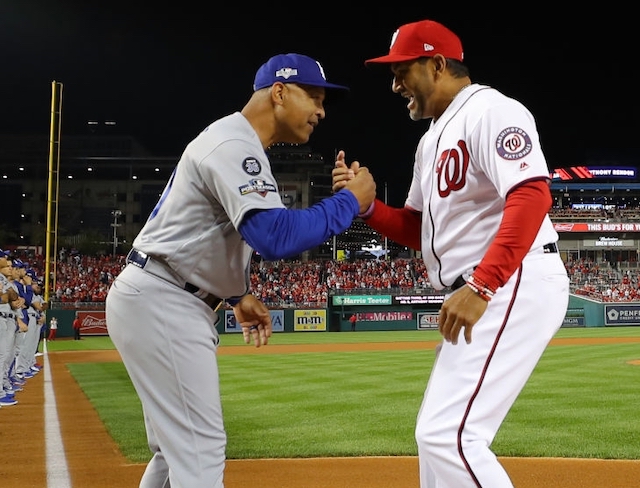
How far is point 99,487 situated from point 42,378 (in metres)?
9.59

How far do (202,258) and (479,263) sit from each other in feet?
3.40

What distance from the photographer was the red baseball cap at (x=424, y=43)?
8.96 feet

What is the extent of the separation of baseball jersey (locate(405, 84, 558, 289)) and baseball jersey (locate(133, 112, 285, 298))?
66 cm

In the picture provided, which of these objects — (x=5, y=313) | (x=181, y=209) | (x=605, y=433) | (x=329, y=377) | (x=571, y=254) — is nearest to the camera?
(x=181, y=209)

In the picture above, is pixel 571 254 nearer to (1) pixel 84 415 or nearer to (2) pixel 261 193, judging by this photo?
(1) pixel 84 415

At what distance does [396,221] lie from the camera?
10.7 feet

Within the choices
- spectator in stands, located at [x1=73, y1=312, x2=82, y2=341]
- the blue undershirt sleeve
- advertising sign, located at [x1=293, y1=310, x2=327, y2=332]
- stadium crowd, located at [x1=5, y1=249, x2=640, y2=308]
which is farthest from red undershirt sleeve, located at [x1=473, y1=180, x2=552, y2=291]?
stadium crowd, located at [x1=5, y1=249, x2=640, y2=308]

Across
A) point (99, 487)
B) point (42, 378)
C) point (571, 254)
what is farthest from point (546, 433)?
point (571, 254)

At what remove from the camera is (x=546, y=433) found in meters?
6.65

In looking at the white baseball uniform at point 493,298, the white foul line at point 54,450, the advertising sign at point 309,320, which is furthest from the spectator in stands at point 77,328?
the white baseball uniform at point 493,298

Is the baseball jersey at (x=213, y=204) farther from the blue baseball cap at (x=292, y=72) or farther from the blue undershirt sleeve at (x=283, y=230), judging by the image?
the blue baseball cap at (x=292, y=72)

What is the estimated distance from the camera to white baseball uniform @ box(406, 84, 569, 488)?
2309 mm

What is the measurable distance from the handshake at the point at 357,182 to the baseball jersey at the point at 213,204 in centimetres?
46

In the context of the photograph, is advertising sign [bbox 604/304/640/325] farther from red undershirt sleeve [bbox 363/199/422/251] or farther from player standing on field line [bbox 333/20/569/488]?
player standing on field line [bbox 333/20/569/488]
